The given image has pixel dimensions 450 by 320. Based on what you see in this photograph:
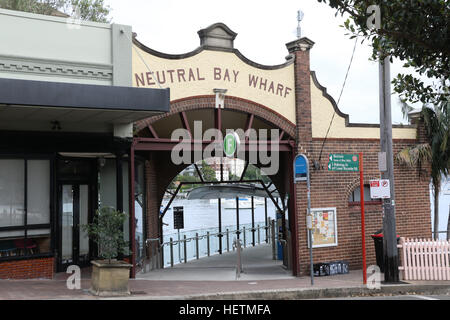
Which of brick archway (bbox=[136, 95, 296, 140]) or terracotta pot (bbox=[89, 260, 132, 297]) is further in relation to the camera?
brick archway (bbox=[136, 95, 296, 140])

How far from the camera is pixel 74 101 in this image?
10.6 meters

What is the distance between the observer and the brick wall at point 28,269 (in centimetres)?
1195

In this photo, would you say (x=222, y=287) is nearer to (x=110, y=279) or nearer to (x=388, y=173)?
(x=110, y=279)

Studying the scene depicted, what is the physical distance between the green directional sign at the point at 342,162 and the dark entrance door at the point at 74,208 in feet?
20.8

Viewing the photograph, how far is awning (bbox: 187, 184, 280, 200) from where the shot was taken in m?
22.3

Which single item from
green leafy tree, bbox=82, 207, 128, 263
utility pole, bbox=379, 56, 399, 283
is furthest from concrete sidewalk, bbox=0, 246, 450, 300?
green leafy tree, bbox=82, 207, 128, 263

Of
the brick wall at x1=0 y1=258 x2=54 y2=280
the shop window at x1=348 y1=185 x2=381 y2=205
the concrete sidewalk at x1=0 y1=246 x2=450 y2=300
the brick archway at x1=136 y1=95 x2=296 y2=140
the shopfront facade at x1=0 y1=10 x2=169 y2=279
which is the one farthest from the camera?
the shop window at x1=348 y1=185 x2=381 y2=205

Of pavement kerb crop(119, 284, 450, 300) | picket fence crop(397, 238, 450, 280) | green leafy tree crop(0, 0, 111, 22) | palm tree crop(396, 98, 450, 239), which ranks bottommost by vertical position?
A: pavement kerb crop(119, 284, 450, 300)

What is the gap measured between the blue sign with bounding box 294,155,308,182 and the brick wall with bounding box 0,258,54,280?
6223 millimetres

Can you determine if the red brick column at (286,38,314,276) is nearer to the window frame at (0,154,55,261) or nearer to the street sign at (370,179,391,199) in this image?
the street sign at (370,179,391,199)

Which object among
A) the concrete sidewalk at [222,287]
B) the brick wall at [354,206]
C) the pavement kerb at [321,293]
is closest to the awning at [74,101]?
the concrete sidewalk at [222,287]

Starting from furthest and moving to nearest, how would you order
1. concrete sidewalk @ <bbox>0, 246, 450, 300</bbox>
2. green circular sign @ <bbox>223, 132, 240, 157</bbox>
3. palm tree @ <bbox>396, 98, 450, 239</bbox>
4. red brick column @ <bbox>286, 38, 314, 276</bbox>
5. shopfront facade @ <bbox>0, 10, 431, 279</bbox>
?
Result: 1. palm tree @ <bbox>396, 98, 450, 239</bbox>
2. red brick column @ <bbox>286, 38, 314, 276</bbox>
3. green circular sign @ <bbox>223, 132, 240, 157</bbox>
4. shopfront facade @ <bbox>0, 10, 431, 279</bbox>
5. concrete sidewalk @ <bbox>0, 246, 450, 300</bbox>

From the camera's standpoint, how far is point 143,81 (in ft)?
43.3

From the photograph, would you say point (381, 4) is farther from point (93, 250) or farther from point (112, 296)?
point (93, 250)
